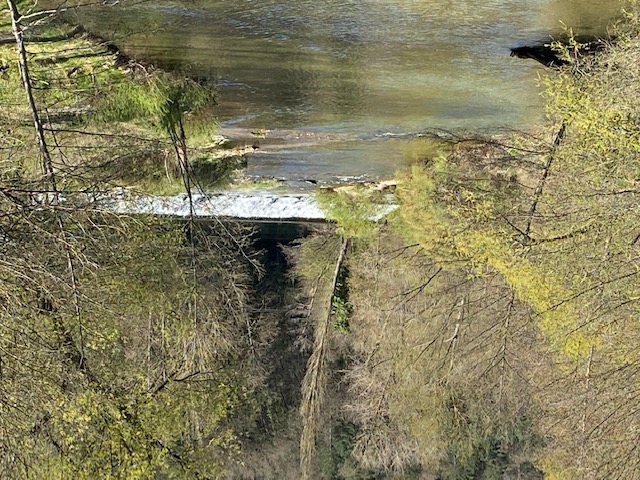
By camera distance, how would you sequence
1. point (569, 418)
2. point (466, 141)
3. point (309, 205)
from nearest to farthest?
point (569, 418) < point (466, 141) < point (309, 205)

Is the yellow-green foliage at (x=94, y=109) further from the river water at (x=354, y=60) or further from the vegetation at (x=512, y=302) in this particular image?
the vegetation at (x=512, y=302)

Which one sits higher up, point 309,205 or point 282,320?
point 309,205

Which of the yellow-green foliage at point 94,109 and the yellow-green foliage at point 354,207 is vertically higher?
the yellow-green foliage at point 94,109

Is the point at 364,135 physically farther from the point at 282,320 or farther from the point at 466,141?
the point at 282,320

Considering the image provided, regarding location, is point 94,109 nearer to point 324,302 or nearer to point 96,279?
point 96,279

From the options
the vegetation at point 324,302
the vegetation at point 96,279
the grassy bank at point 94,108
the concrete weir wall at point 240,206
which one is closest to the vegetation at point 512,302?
the vegetation at point 324,302

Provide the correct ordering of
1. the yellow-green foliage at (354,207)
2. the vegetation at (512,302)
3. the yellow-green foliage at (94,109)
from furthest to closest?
the yellow-green foliage at (354,207) < the yellow-green foliage at (94,109) < the vegetation at (512,302)

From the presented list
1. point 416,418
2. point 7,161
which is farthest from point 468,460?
point 7,161

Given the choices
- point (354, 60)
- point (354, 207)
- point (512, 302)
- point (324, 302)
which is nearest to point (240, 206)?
point (354, 207)

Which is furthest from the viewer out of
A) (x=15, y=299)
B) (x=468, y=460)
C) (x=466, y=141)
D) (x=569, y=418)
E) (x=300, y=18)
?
(x=468, y=460)
